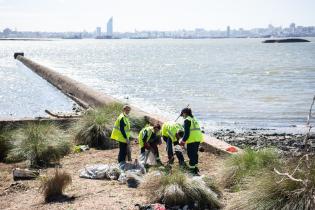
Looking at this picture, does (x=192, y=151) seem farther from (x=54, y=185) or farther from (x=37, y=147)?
(x=37, y=147)

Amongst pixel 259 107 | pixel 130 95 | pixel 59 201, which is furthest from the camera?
pixel 130 95

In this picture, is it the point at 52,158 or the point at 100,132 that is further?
the point at 100,132

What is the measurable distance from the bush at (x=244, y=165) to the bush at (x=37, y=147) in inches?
202

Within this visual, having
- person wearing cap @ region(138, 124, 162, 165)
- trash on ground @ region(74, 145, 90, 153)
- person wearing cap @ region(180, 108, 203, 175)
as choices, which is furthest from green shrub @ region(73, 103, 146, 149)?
person wearing cap @ region(180, 108, 203, 175)

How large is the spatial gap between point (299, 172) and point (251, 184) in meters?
0.97

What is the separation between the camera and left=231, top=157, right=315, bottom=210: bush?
8.22m

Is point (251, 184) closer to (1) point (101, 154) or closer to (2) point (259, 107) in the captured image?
(1) point (101, 154)

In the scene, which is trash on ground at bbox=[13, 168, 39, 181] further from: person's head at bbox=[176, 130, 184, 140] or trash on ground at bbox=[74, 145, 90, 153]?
person's head at bbox=[176, 130, 184, 140]

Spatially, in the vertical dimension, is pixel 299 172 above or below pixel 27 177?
above

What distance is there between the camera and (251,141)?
66.5 ft

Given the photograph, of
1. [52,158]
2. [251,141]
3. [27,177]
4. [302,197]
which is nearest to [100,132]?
[52,158]

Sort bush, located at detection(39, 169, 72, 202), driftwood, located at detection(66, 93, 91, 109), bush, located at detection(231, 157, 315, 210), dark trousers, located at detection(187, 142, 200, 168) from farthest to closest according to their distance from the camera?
driftwood, located at detection(66, 93, 91, 109), dark trousers, located at detection(187, 142, 200, 168), bush, located at detection(39, 169, 72, 202), bush, located at detection(231, 157, 315, 210)

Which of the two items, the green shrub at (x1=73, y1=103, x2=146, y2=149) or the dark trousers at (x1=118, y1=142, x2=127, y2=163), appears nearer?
the dark trousers at (x1=118, y1=142, x2=127, y2=163)

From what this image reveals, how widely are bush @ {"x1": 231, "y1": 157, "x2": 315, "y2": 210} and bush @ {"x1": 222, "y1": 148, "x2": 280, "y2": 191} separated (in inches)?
65.4
